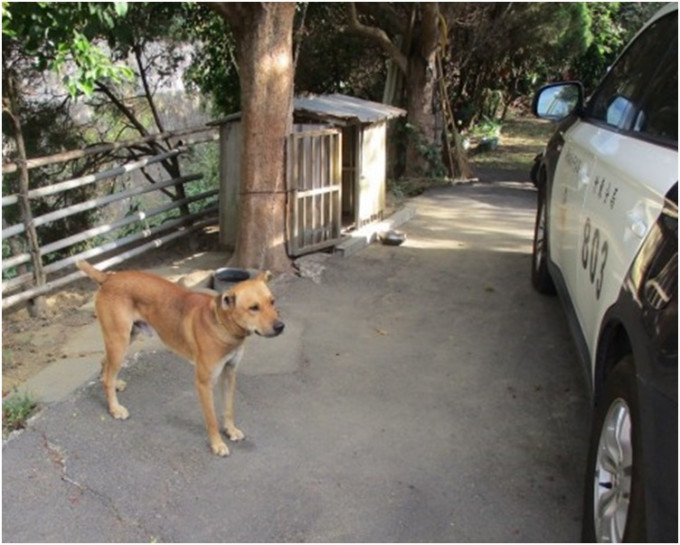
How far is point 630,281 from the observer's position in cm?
245

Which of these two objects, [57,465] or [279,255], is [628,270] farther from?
[279,255]

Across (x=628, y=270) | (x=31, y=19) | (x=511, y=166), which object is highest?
(x=31, y=19)

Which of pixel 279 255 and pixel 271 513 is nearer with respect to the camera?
pixel 271 513

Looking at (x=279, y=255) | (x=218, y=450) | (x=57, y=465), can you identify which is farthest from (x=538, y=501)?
(x=279, y=255)

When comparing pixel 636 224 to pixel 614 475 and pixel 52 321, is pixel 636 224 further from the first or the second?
pixel 52 321

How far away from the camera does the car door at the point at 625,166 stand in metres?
2.59

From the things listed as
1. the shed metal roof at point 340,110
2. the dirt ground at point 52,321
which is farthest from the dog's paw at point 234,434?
the shed metal roof at point 340,110

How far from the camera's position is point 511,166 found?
15492 mm

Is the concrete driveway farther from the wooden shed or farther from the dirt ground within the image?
the wooden shed

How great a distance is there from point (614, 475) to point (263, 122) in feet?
15.7

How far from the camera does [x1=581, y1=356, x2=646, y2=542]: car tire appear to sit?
7.18 ft

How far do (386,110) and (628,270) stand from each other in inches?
262

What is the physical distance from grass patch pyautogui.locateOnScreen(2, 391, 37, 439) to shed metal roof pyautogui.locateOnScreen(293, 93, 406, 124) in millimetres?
4376

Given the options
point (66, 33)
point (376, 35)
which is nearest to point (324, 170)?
point (66, 33)
